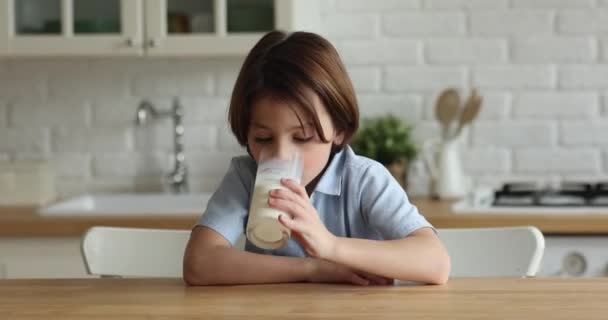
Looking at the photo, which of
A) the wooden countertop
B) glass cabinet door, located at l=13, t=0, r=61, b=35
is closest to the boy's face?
the wooden countertop

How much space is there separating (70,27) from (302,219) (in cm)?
195

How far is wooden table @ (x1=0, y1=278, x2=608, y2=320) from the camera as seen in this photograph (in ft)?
4.25

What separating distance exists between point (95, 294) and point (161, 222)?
134 centimetres

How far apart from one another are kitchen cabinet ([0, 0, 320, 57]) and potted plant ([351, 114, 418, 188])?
0.38m

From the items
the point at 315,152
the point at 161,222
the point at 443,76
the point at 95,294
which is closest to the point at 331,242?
the point at 315,152

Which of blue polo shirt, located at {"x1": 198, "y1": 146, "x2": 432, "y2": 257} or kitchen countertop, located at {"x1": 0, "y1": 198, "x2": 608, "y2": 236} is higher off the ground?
blue polo shirt, located at {"x1": 198, "y1": 146, "x2": 432, "y2": 257}

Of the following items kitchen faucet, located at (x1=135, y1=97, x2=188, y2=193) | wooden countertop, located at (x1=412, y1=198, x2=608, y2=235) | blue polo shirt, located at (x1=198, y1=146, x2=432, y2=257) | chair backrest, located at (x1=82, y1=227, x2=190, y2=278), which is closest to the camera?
blue polo shirt, located at (x1=198, y1=146, x2=432, y2=257)

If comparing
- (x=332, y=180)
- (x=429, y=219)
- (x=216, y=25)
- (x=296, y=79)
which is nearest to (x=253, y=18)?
(x=216, y=25)

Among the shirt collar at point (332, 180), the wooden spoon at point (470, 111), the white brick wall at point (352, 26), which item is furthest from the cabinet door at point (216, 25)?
the shirt collar at point (332, 180)

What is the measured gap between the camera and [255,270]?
1.63 metres

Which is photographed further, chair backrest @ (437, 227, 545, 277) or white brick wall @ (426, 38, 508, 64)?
white brick wall @ (426, 38, 508, 64)

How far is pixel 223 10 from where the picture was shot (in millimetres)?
3143

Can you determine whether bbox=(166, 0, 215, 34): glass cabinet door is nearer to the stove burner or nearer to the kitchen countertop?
the kitchen countertop

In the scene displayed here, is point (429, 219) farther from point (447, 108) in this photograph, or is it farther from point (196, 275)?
point (196, 275)
